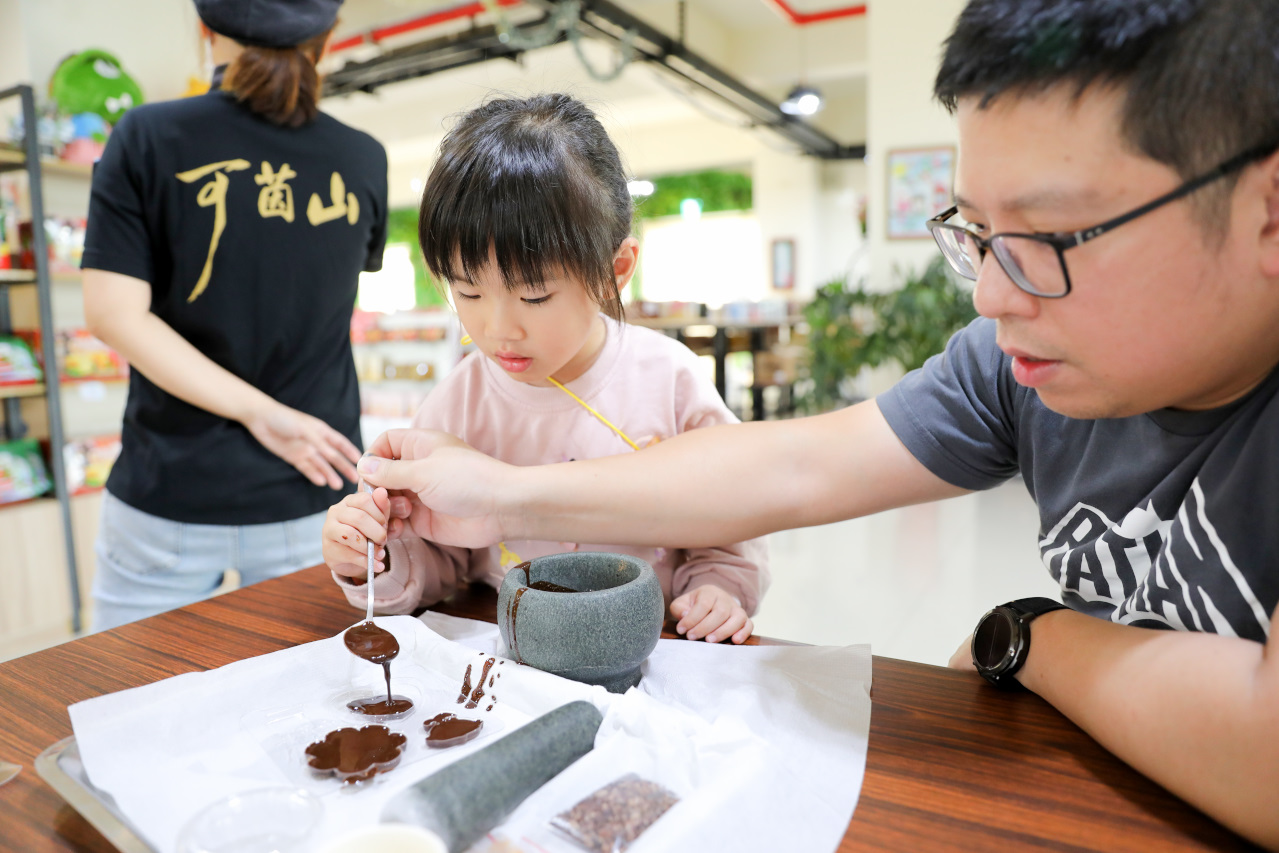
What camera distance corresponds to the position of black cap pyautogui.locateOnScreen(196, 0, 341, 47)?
4.56 feet

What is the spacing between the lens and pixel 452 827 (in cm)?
51

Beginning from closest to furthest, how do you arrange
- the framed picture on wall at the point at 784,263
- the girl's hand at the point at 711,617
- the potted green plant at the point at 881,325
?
the girl's hand at the point at 711,617, the potted green plant at the point at 881,325, the framed picture on wall at the point at 784,263

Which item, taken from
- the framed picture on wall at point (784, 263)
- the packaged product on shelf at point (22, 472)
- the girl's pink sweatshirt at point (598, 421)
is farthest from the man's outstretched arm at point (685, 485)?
the framed picture on wall at point (784, 263)

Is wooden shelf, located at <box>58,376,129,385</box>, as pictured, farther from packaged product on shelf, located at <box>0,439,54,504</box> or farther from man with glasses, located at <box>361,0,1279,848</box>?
man with glasses, located at <box>361,0,1279,848</box>

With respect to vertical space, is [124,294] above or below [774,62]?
below

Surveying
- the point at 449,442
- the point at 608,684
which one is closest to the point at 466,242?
the point at 449,442

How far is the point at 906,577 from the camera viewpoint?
3438 mm

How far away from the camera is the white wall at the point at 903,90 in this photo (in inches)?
223

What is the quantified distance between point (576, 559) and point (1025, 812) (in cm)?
45

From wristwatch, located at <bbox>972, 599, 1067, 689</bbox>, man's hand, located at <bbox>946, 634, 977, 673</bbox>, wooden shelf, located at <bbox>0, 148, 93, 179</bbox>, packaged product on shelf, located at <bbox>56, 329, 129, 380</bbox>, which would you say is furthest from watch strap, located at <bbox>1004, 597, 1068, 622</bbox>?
packaged product on shelf, located at <bbox>56, 329, 129, 380</bbox>

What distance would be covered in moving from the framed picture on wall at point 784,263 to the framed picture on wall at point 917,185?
6.94 meters

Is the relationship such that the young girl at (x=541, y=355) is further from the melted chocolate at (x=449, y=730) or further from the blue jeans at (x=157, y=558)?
A: the blue jeans at (x=157, y=558)

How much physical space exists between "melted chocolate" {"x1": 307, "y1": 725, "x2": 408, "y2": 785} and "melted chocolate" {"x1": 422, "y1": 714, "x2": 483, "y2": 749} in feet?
0.07

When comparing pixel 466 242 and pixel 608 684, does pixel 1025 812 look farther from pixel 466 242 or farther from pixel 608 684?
pixel 466 242
